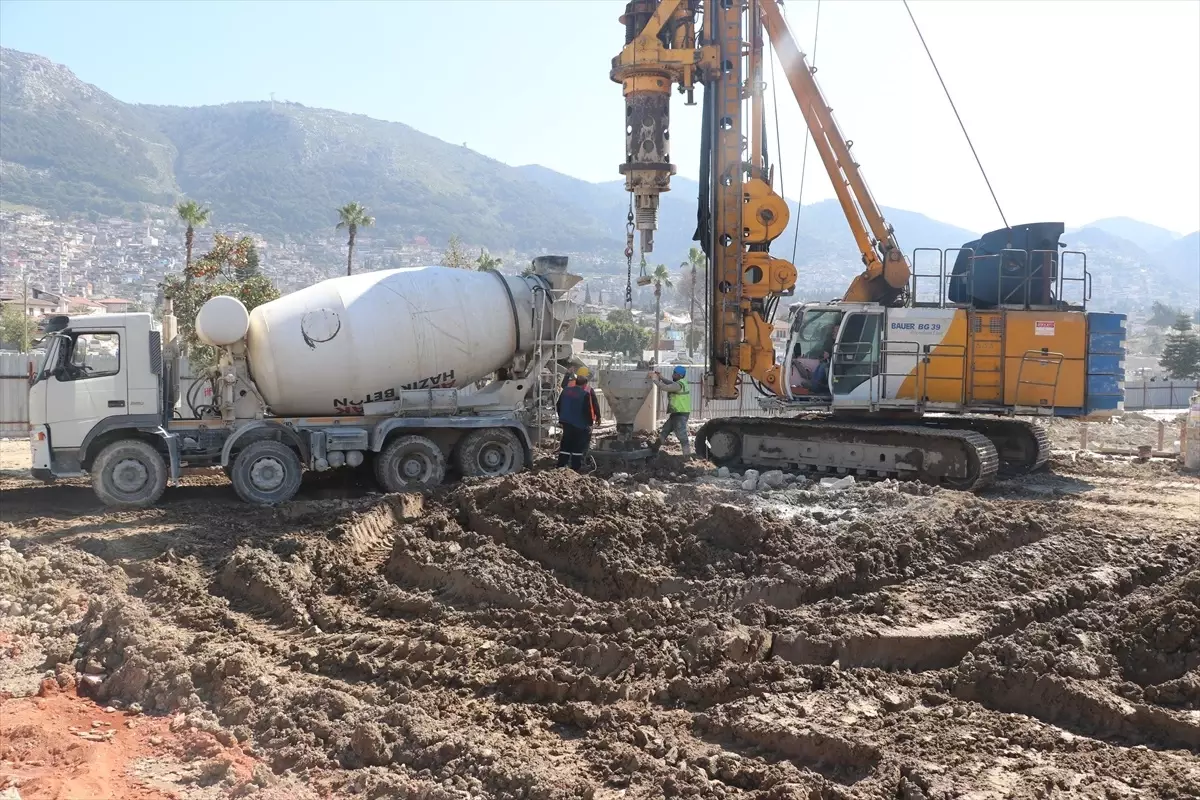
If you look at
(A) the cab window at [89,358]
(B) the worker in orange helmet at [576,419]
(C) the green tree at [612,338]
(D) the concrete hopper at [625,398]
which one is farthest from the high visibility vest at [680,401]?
(C) the green tree at [612,338]

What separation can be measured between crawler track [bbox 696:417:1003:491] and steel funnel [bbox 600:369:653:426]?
1239mm

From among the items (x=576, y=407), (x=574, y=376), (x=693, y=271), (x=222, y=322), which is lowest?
(x=576, y=407)

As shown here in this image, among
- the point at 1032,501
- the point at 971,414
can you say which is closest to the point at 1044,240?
the point at 971,414

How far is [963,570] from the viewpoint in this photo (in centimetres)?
875

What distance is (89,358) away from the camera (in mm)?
12156

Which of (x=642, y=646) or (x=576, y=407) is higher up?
(x=576, y=407)

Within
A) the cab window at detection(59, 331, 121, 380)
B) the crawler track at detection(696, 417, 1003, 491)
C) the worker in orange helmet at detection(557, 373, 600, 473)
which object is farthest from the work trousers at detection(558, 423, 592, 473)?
the cab window at detection(59, 331, 121, 380)

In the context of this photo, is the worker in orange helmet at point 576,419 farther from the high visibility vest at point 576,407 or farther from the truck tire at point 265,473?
the truck tire at point 265,473

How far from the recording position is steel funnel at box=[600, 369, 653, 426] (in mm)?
16484

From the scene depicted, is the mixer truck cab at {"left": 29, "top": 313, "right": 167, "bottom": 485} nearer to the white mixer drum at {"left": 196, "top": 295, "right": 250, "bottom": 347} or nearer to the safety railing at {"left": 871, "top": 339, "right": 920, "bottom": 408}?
the white mixer drum at {"left": 196, "top": 295, "right": 250, "bottom": 347}

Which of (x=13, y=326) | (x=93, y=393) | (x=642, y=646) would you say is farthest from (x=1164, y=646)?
(x=13, y=326)

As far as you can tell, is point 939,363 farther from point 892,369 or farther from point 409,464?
point 409,464

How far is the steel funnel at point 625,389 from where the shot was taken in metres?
16.5

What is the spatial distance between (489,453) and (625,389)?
3548 millimetres
